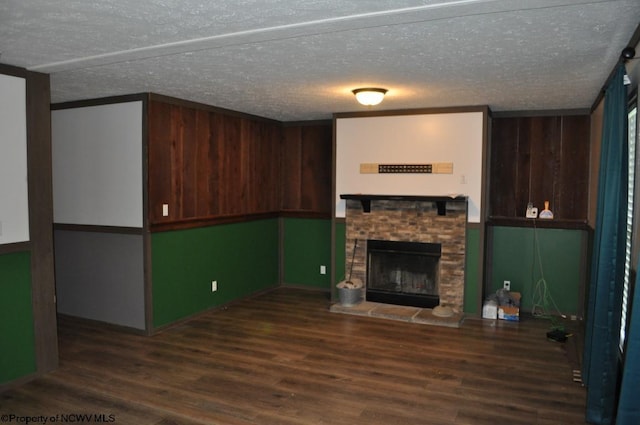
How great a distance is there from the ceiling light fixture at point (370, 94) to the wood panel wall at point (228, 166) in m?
1.88

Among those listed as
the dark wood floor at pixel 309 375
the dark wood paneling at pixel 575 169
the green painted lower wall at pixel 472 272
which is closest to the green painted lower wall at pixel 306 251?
the dark wood floor at pixel 309 375

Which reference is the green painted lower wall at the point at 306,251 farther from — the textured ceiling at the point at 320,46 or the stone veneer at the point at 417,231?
the textured ceiling at the point at 320,46

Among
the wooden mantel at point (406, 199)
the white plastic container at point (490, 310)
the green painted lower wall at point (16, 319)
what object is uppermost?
the wooden mantel at point (406, 199)

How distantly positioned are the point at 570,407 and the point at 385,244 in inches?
116

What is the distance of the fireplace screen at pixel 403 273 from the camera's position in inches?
232

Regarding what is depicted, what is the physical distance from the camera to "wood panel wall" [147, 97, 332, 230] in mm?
5098

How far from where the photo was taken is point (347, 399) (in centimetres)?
358

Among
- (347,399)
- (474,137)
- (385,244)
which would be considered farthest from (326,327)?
(474,137)

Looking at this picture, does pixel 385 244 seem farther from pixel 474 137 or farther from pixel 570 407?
pixel 570 407

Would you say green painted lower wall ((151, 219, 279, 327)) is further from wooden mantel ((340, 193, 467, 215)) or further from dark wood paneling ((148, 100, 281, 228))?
wooden mantel ((340, 193, 467, 215))

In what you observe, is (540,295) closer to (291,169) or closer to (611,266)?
(611,266)

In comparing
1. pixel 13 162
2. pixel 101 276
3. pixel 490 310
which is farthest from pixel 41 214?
pixel 490 310

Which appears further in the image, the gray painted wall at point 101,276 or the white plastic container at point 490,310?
the white plastic container at point 490,310

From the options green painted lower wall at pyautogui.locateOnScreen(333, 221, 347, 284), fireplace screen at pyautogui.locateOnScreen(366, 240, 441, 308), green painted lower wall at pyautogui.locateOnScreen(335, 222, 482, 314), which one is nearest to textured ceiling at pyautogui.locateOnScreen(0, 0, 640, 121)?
green painted lower wall at pyautogui.locateOnScreen(335, 222, 482, 314)
